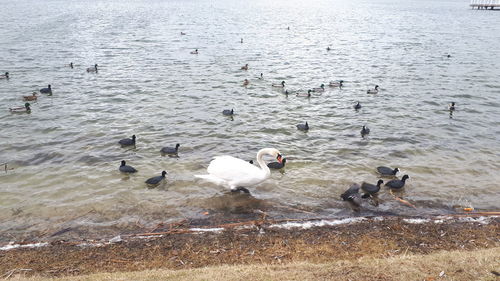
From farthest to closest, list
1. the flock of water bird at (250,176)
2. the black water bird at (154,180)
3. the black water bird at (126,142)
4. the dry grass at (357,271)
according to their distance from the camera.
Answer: the black water bird at (126,142) → the black water bird at (154,180) → the flock of water bird at (250,176) → the dry grass at (357,271)

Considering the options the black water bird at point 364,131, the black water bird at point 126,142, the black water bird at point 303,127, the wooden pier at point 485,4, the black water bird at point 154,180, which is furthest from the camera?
the wooden pier at point 485,4

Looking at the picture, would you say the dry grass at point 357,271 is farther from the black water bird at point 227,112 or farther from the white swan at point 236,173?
the black water bird at point 227,112

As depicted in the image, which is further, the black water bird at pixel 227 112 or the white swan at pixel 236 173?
the black water bird at pixel 227 112

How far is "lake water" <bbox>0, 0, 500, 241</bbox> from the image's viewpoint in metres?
12.3

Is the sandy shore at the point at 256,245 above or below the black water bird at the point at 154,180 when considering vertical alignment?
below

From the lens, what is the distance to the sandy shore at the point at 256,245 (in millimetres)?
8758

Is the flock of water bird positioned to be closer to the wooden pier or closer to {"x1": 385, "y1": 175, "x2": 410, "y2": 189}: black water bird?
{"x1": 385, "y1": 175, "x2": 410, "y2": 189}: black water bird

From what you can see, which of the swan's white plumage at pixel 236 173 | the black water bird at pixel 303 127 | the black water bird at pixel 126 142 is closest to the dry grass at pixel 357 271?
the swan's white plumage at pixel 236 173

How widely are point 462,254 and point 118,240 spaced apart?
26.6 feet

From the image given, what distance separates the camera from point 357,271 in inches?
306

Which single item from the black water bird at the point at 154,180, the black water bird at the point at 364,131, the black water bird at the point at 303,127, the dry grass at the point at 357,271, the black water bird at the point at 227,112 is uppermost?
the black water bird at the point at 227,112

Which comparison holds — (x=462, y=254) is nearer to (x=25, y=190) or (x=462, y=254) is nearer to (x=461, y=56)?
(x=25, y=190)

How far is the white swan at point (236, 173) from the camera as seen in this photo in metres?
12.2

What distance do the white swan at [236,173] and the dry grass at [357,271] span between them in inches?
165
